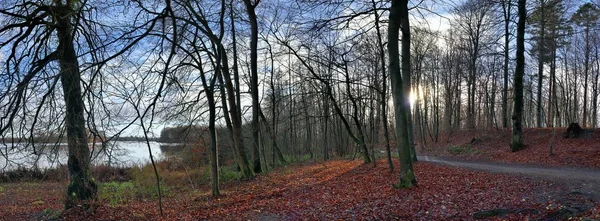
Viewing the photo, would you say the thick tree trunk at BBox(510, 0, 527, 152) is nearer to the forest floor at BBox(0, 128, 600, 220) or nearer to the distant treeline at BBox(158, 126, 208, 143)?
the forest floor at BBox(0, 128, 600, 220)

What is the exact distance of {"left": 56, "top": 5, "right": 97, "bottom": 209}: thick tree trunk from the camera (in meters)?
6.10

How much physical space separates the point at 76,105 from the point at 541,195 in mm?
8815

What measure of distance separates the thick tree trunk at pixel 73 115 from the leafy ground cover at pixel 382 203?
0.51m

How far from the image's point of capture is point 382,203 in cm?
825

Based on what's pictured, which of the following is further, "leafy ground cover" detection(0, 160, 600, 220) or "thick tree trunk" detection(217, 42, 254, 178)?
"thick tree trunk" detection(217, 42, 254, 178)

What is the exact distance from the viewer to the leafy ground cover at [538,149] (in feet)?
45.5

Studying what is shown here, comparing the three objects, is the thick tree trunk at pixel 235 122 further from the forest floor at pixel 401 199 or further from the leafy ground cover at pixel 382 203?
the leafy ground cover at pixel 382 203

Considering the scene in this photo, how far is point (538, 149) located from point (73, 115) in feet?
58.8

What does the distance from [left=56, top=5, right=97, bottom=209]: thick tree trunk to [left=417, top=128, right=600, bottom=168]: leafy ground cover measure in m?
14.6

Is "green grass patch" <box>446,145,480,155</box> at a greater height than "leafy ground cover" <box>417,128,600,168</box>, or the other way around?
"leafy ground cover" <box>417,128,600,168</box>

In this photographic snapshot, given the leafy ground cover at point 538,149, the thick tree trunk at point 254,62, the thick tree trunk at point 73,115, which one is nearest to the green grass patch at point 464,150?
the leafy ground cover at point 538,149

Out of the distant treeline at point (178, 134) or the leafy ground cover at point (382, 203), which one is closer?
the leafy ground cover at point (382, 203)

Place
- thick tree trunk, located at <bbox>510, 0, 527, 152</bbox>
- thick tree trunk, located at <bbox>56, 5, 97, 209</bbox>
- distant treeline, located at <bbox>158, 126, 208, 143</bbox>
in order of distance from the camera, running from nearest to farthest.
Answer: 1. thick tree trunk, located at <bbox>56, 5, 97, 209</bbox>
2. distant treeline, located at <bbox>158, 126, 208, 143</bbox>
3. thick tree trunk, located at <bbox>510, 0, 527, 152</bbox>

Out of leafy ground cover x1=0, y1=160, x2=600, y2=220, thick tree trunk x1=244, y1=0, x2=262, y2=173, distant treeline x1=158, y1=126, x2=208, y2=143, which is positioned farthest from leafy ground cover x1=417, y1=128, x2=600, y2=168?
distant treeline x1=158, y1=126, x2=208, y2=143
